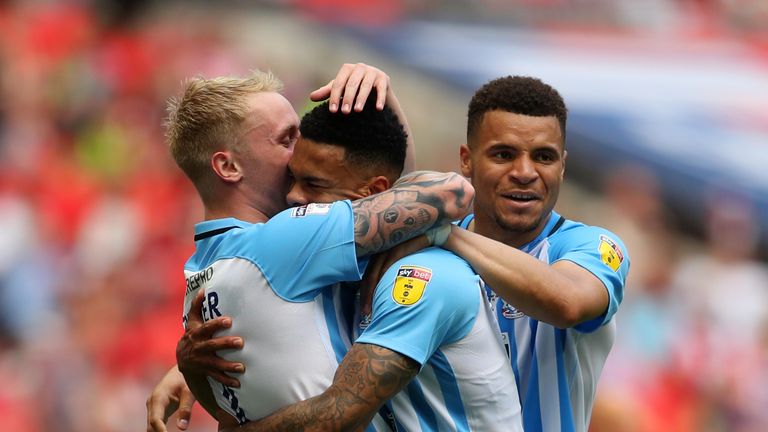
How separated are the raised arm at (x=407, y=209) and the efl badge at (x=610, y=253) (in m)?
0.70

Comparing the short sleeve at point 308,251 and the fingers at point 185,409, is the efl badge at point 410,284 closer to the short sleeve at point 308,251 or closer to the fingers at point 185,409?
the short sleeve at point 308,251

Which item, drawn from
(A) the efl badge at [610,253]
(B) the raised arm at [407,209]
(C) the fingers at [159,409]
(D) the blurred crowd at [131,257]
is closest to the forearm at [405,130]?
(B) the raised arm at [407,209]

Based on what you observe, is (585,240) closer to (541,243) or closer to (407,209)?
(541,243)

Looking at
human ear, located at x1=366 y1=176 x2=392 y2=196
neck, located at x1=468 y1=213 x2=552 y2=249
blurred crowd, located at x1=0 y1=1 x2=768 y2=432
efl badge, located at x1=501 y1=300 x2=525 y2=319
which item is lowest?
blurred crowd, located at x1=0 y1=1 x2=768 y2=432

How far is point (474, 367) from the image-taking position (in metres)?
3.81

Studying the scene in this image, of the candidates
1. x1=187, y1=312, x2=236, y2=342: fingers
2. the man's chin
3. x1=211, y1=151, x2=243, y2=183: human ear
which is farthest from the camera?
the man's chin

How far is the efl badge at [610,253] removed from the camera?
14.3ft

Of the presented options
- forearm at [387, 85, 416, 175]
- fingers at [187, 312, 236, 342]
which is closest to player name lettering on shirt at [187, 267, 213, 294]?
fingers at [187, 312, 236, 342]

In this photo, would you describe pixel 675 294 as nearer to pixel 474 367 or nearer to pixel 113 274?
pixel 113 274

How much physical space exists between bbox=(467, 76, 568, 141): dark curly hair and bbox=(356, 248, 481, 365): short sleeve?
103 centimetres

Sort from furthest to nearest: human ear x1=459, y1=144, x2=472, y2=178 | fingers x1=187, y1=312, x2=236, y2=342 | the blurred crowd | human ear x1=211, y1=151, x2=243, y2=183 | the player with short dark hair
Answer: the blurred crowd → human ear x1=459, y1=144, x2=472, y2=178 → the player with short dark hair → human ear x1=211, y1=151, x2=243, y2=183 → fingers x1=187, y1=312, x2=236, y2=342

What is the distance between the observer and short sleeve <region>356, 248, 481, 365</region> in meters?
3.63

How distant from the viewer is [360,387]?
3609 millimetres

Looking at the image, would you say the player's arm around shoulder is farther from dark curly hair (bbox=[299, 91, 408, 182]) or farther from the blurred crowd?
the blurred crowd
